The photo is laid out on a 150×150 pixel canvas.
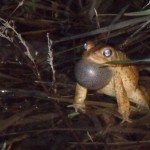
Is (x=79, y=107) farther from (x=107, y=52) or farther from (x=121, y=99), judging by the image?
(x=107, y=52)

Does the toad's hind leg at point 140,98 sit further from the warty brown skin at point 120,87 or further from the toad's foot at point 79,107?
the toad's foot at point 79,107

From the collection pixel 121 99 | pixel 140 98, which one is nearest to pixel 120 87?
pixel 121 99

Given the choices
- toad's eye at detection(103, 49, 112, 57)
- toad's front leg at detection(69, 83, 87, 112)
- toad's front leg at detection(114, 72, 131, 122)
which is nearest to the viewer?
toad's eye at detection(103, 49, 112, 57)

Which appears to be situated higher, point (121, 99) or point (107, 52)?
point (107, 52)

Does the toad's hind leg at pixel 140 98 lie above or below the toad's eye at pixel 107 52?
below

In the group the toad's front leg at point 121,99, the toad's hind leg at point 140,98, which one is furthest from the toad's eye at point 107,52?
the toad's hind leg at point 140,98

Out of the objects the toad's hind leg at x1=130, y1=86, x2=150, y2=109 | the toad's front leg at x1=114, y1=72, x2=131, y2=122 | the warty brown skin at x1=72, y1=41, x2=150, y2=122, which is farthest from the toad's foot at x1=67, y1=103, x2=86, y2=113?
the toad's hind leg at x1=130, y1=86, x2=150, y2=109

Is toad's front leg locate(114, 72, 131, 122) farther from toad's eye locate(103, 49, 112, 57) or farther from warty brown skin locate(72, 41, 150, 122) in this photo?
toad's eye locate(103, 49, 112, 57)

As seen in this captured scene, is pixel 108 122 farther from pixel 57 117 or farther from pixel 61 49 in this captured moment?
pixel 61 49
